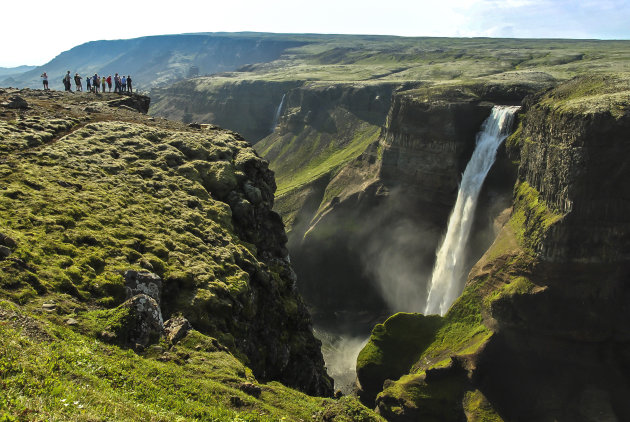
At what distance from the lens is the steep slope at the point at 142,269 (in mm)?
16047

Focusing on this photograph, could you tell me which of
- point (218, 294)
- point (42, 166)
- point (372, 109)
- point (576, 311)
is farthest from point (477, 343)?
point (372, 109)

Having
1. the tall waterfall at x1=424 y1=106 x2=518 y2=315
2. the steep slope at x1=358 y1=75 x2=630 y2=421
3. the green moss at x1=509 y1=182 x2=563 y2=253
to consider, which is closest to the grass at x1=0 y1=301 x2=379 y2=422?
the steep slope at x1=358 y1=75 x2=630 y2=421

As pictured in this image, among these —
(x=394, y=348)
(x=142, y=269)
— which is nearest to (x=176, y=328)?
(x=142, y=269)

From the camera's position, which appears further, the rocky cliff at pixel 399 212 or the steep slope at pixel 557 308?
the rocky cliff at pixel 399 212

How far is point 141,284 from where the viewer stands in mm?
23453

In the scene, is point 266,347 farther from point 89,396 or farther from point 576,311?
point 576,311

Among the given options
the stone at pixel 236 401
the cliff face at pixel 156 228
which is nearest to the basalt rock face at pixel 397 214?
the cliff face at pixel 156 228

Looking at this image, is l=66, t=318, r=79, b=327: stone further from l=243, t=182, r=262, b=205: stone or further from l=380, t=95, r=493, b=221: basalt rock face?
l=380, t=95, r=493, b=221: basalt rock face

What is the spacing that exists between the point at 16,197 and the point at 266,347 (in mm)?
18788

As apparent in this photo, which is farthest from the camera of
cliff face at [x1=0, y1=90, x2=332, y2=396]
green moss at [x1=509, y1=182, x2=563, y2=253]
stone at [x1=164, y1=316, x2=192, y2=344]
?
green moss at [x1=509, y1=182, x2=563, y2=253]

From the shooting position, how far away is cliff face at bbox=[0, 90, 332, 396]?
24250 millimetres

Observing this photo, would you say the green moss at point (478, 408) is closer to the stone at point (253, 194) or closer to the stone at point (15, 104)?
the stone at point (253, 194)

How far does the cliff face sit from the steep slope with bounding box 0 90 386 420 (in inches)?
4.6

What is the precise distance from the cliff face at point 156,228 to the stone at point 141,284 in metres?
0.18
